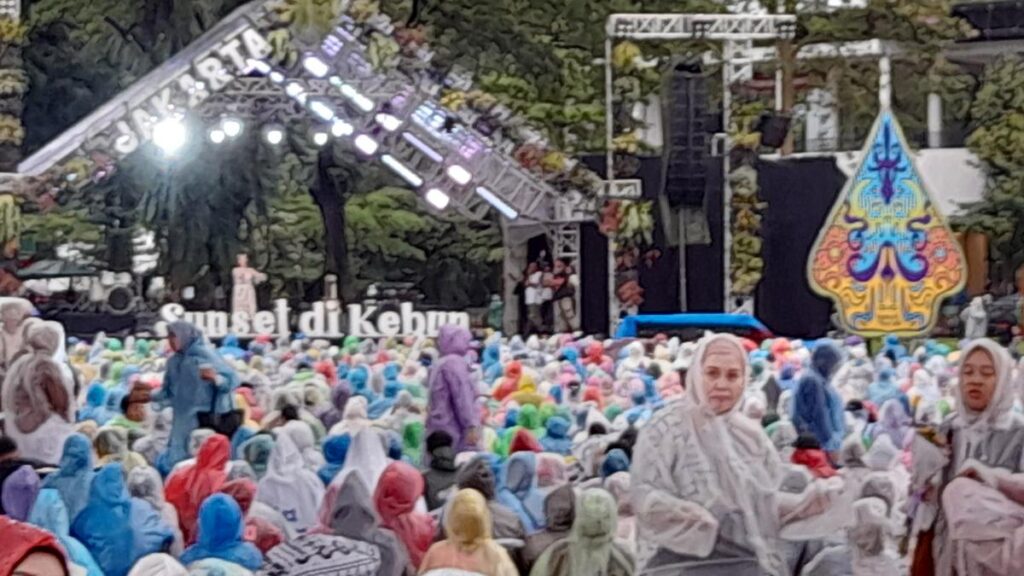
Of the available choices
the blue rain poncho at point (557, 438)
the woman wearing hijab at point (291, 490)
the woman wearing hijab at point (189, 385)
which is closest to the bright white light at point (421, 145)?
the woman wearing hijab at point (189, 385)

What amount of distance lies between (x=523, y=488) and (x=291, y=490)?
924mm

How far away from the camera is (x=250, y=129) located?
18.2m

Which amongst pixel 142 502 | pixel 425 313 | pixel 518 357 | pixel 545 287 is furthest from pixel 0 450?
pixel 545 287

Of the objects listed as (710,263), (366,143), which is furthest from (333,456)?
(366,143)

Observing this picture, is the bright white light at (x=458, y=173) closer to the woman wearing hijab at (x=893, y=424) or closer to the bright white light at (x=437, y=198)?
the bright white light at (x=437, y=198)

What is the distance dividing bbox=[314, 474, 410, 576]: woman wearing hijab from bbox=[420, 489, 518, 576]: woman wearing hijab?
37 centimetres

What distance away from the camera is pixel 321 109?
18.0 m

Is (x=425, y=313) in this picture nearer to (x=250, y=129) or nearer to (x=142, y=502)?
(x=250, y=129)

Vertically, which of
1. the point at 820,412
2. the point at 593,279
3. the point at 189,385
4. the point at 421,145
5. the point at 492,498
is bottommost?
the point at 492,498

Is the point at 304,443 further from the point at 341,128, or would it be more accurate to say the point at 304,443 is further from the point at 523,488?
the point at 341,128

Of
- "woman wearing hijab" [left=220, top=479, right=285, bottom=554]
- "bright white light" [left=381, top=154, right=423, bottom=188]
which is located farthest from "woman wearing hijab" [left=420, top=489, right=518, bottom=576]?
"bright white light" [left=381, top=154, right=423, bottom=188]

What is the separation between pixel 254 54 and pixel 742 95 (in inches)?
159

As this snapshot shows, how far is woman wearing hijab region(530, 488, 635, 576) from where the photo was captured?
6.14 metres

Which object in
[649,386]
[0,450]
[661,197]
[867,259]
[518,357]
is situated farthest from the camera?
[661,197]
